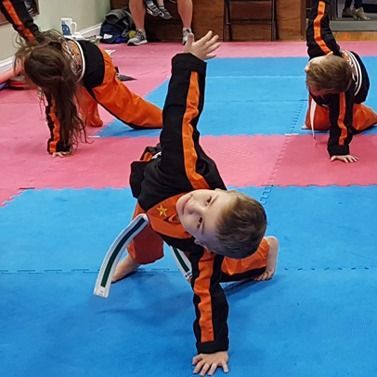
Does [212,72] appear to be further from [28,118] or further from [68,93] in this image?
[68,93]

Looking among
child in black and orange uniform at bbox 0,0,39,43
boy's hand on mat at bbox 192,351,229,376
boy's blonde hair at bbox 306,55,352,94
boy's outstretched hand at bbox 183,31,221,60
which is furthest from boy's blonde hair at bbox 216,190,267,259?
child in black and orange uniform at bbox 0,0,39,43

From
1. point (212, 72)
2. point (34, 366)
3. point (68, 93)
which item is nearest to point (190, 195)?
point (34, 366)

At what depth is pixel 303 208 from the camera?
2887mm

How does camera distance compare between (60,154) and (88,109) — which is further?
(88,109)

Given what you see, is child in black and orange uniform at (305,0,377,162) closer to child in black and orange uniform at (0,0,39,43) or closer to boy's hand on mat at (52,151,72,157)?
boy's hand on mat at (52,151,72,157)

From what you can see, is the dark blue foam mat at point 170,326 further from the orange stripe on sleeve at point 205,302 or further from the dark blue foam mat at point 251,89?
the dark blue foam mat at point 251,89

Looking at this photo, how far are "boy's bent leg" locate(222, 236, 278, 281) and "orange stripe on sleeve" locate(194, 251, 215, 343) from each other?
0.31 meters

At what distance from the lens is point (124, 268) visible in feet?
7.78

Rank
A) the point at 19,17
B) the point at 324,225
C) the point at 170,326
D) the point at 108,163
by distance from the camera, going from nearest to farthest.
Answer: the point at 170,326, the point at 324,225, the point at 108,163, the point at 19,17

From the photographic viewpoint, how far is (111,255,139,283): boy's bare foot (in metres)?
2.36

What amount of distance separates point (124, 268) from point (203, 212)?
0.71 metres

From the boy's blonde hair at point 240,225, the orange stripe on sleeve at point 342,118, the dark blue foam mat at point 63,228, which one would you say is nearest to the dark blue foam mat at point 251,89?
the orange stripe on sleeve at point 342,118

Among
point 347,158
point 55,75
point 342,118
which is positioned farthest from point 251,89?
point 55,75

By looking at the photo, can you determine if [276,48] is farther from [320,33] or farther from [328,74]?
[328,74]
